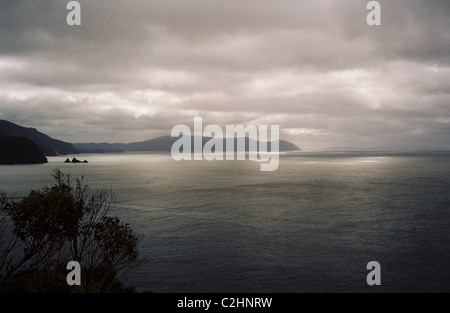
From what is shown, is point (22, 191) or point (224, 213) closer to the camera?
point (224, 213)

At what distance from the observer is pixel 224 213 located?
322 feet

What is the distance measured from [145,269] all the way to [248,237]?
27135 millimetres
